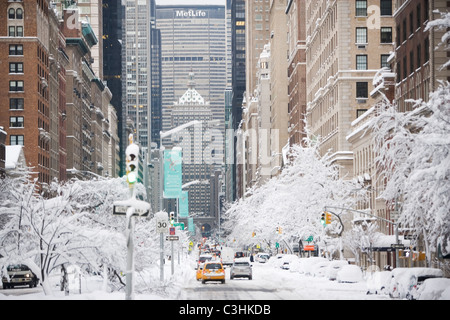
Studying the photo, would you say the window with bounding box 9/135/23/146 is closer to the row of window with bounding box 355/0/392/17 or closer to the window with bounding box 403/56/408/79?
the row of window with bounding box 355/0/392/17

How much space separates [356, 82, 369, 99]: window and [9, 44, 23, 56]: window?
41.2m

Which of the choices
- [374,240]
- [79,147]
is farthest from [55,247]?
[79,147]

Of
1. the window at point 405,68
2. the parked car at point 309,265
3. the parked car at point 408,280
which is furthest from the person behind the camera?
the parked car at point 309,265

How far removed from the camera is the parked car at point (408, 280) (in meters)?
37.8

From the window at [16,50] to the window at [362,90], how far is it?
41170 millimetres

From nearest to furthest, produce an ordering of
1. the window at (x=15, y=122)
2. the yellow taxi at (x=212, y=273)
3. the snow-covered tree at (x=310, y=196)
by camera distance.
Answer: the yellow taxi at (x=212, y=273) < the snow-covered tree at (x=310, y=196) < the window at (x=15, y=122)

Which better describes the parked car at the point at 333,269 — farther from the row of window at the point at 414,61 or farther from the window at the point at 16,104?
the window at the point at 16,104

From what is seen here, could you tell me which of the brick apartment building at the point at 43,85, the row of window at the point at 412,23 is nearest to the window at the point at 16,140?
the brick apartment building at the point at 43,85

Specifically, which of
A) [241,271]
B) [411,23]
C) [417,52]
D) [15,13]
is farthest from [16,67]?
[417,52]

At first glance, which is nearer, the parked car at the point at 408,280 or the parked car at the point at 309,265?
the parked car at the point at 408,280

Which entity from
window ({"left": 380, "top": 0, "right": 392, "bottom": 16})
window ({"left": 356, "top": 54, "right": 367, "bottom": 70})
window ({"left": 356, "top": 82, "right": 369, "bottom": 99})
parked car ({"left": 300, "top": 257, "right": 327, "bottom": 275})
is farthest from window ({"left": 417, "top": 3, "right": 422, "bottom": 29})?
window ({"left": 356, "top": 82, "right": 369, "bottom": 99})

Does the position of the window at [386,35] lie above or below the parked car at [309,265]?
above

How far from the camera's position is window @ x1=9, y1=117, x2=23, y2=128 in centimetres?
11069
